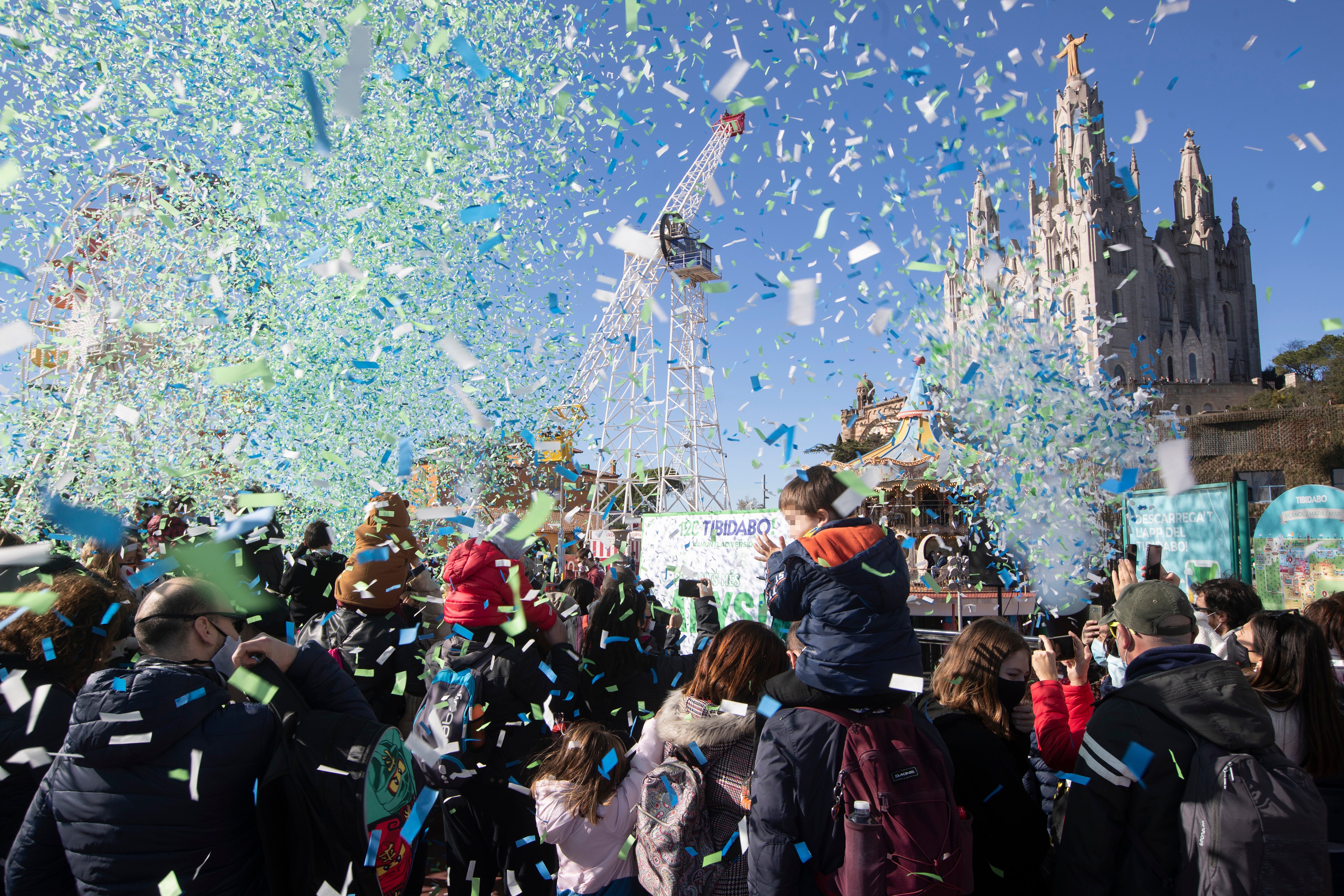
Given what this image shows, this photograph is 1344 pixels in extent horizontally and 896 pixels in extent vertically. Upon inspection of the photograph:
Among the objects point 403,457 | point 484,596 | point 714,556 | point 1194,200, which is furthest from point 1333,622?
point 1194,200

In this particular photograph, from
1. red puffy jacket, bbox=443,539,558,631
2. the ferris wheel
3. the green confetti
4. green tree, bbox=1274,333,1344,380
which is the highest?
green tree, bbox=1274,333,1344,380

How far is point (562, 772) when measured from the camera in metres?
2.46

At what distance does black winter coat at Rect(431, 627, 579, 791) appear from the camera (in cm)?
283

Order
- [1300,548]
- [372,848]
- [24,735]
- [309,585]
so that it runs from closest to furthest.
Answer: [372,848] < [24,735] < [309,585] < [1300,548]

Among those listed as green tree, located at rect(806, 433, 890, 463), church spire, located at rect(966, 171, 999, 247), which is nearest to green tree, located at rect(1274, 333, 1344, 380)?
green tree, located at rect(806, 433, 890, 463)

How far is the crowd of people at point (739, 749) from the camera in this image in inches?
65.7

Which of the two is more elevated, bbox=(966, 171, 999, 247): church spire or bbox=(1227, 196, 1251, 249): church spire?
bbox=(1227, 196, 1251, 249): church spire

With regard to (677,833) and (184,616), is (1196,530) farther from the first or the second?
(184,616)

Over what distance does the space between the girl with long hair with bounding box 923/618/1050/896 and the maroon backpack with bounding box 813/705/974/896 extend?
199 millimetres

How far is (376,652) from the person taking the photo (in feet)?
10.0

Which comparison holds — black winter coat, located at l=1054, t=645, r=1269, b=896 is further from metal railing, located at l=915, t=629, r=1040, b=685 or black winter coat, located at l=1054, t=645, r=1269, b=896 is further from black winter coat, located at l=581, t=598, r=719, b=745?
metal railing, located at l=915, t=629, r=1040, b=685

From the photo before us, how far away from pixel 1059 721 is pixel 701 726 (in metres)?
1.18

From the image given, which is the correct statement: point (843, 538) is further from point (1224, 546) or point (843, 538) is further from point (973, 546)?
point (973, 546)

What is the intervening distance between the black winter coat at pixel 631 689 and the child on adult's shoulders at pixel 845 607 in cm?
124
